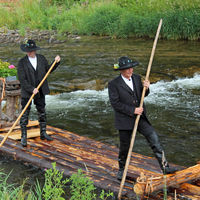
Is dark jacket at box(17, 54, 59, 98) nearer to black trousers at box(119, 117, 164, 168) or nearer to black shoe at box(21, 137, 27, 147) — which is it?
black shoe at box(21, 137, 27, 147)

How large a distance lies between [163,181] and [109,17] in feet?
56.1

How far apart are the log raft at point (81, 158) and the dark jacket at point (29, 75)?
1048 millimetres

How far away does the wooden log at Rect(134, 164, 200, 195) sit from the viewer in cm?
518

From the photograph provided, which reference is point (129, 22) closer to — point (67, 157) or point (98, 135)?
point (98, 135)

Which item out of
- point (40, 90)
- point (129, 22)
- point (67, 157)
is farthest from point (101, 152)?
point (129, 22)

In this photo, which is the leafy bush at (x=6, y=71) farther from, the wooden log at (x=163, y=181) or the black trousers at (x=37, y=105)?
the wooden log at (x=163, y=181)

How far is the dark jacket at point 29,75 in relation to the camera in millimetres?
7359

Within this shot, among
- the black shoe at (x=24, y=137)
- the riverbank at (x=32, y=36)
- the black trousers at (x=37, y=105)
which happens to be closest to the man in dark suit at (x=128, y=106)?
the black trousers at (x=37, y=105)

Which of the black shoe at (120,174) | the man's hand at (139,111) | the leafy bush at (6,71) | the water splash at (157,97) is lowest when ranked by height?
the water splash at (157,97)

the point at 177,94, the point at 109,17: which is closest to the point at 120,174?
the point at 177,94

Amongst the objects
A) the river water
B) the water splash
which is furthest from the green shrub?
the water splash

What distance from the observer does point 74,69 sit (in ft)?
51.2

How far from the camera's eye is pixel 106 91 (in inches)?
533

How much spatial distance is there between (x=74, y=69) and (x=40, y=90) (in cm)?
816
